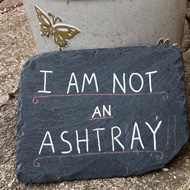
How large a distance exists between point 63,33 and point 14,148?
0.53 m

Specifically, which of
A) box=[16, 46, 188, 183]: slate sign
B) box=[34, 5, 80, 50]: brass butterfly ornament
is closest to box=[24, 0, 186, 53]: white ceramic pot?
box=[34, 5, 80, 50]: brass butterfly ornament

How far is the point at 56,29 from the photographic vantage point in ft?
6.45

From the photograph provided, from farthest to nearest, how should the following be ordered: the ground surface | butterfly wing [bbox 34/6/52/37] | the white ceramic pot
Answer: butterfly wing [bbox 34/6/52/37] < the white ceramic pot < the ground surface

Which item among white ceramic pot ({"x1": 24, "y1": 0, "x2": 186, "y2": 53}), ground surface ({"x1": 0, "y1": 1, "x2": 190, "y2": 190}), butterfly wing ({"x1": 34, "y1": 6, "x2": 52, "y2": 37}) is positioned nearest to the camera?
ground surface ({"x1": 0, "y1": 1, "x2": 190, "y2": 190})

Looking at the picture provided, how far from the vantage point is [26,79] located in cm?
183

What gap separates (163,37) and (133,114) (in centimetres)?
43

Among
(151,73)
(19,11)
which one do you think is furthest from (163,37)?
→ (19,11)

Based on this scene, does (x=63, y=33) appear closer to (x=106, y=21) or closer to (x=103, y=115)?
(x=106, y=21)

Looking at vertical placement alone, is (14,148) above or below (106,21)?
below

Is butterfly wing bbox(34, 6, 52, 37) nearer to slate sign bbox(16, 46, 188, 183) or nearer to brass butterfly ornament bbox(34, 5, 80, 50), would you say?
brass butterfly ornament bbox(34, 5, 80, 50)

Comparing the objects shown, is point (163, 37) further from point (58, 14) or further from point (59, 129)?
point (59, 129)

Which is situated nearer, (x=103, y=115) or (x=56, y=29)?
(x=103, y=115)

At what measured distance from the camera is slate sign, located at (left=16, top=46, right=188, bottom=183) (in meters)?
1.75

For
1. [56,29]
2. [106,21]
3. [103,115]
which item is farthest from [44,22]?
[103,115]
